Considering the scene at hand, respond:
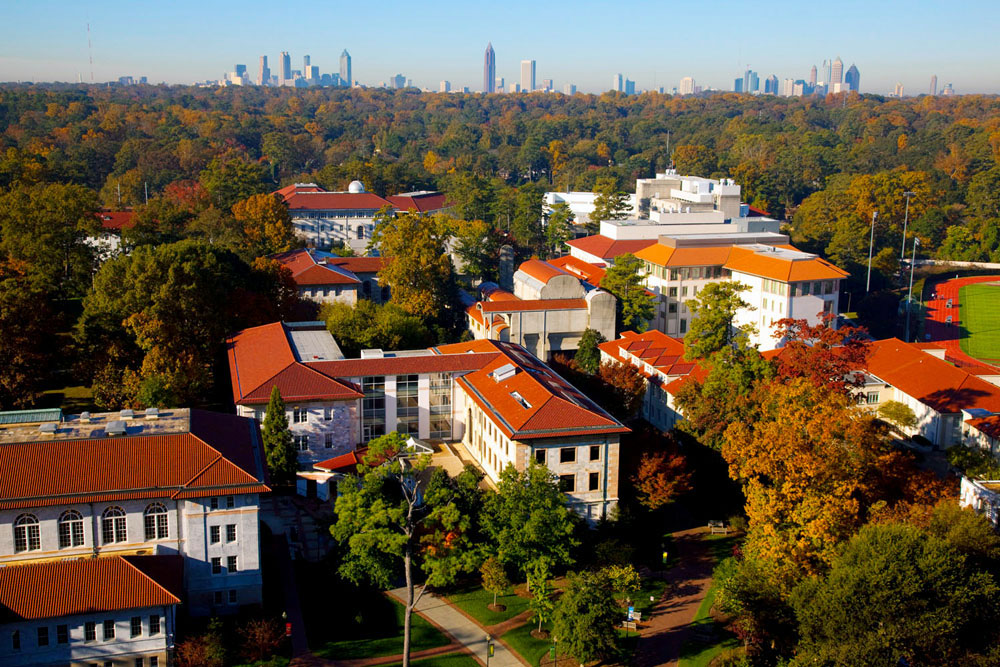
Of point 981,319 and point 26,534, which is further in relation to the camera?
point 981,319

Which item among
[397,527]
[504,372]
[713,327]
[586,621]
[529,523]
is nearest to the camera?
[586,621]

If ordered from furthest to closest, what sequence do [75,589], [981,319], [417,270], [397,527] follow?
[981,319], [417,270], [397,527], [75,589]

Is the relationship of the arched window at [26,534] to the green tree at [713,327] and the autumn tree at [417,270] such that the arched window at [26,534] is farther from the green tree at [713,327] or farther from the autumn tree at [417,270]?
the green tree at [713,327]

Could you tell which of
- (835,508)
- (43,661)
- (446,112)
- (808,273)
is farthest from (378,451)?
(446,112)

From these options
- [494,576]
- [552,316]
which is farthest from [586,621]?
[552,316]

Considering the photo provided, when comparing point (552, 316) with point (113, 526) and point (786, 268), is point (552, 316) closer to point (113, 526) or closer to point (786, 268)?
point (786, 268)

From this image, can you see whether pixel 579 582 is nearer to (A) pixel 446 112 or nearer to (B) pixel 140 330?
(B) pixel 140 330
